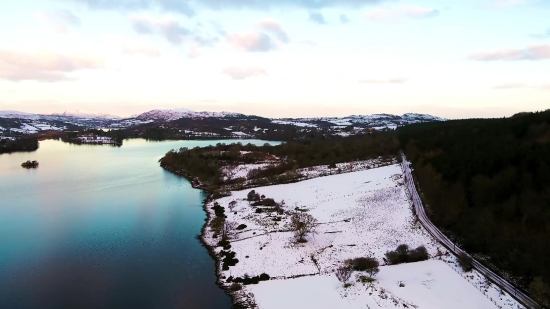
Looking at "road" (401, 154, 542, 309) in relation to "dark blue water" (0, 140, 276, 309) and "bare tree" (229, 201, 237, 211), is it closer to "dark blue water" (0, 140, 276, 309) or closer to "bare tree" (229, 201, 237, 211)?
"dark blue water" (0, 140, 276, 309)

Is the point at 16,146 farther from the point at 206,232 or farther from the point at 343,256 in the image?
the point at 343,256

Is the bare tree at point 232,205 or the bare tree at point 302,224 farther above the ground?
the bare tree at point 302,224

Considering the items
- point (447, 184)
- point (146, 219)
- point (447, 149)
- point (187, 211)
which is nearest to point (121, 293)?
point (146, 219)

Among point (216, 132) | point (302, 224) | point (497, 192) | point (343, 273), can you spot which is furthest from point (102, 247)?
point (216, 132)

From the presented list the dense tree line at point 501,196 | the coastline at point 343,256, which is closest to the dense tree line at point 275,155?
the coastline at point 343,256

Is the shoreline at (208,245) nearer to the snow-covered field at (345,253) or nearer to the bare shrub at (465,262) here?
the snow-covered field at (345,253)
